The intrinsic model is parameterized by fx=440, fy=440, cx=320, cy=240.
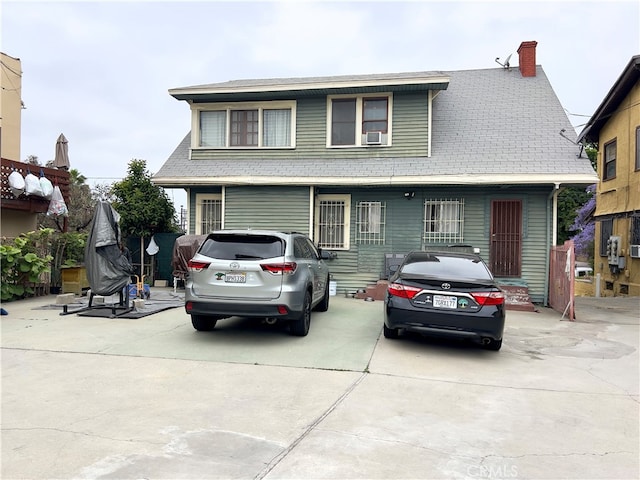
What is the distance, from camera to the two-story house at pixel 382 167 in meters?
11.6

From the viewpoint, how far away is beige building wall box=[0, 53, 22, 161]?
14336 millimetres

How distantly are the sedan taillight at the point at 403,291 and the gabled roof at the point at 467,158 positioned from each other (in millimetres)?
5699

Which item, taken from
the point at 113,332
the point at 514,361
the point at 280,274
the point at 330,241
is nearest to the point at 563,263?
the point at 514,361

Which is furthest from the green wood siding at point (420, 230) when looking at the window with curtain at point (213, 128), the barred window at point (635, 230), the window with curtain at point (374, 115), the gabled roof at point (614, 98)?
the barred window at point (635, 230)

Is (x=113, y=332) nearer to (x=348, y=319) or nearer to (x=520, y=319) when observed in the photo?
(x=348, y=319)

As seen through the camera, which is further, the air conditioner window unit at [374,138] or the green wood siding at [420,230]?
the air conditioner window unit at [374,138]

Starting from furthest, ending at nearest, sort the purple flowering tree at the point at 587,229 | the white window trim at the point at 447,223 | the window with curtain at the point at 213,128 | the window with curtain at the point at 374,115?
the purple flowering tree at the point at 587,229
the window with curtain at the point at 213,128
the window with curtain at the point at 374,115
the white window trim at the point at 447,223

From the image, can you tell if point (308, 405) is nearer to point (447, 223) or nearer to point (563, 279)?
point (563, 279)

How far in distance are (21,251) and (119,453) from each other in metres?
9.08

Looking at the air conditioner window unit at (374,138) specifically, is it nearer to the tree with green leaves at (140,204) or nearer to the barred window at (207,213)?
the barred window at (207,213)

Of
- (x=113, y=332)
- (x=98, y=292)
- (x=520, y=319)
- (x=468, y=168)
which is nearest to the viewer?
(x=113, y=332)

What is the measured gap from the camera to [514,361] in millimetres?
6125

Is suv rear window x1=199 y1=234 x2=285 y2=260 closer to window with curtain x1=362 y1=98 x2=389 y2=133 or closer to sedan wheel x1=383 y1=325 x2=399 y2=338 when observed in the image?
sedan wheel x1=383 y1=325 x2=399 y2=338

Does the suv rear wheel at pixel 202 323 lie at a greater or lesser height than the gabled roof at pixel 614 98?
lesser
